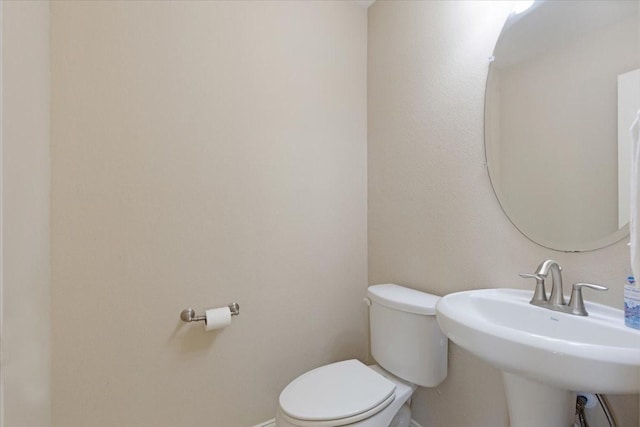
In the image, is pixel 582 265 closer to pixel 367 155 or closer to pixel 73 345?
pixel 367 155

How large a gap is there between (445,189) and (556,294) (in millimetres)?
571

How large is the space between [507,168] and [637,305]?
556 mm

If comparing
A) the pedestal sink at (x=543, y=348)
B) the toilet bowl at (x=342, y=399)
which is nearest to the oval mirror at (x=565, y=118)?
the pedestal sink at (x=543, y=348)

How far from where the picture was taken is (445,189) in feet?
4.24

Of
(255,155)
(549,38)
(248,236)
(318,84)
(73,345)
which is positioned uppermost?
(318,84)

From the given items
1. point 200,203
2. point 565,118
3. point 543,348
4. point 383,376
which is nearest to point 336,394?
point 383,376

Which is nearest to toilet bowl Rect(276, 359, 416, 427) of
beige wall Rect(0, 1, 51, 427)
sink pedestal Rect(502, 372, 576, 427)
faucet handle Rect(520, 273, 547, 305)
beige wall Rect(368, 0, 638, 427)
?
beige wall Rect(368, 0, 638, 427)

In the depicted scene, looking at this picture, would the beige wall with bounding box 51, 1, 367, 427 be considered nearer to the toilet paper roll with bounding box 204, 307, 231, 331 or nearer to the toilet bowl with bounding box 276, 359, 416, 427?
the toilet paper roll with bounding box 204, 307, 231, 331

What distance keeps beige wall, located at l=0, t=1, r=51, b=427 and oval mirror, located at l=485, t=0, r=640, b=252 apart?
1488mm

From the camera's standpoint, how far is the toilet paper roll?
1.20 meters

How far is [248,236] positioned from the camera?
138 cm

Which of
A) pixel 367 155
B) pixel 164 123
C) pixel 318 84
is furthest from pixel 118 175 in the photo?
pixel 367 155

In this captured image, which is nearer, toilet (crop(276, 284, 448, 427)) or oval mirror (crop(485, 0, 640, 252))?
oval mirror (crop(485, 0, 640, 252))

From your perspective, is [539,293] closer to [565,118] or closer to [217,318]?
[565,118]
